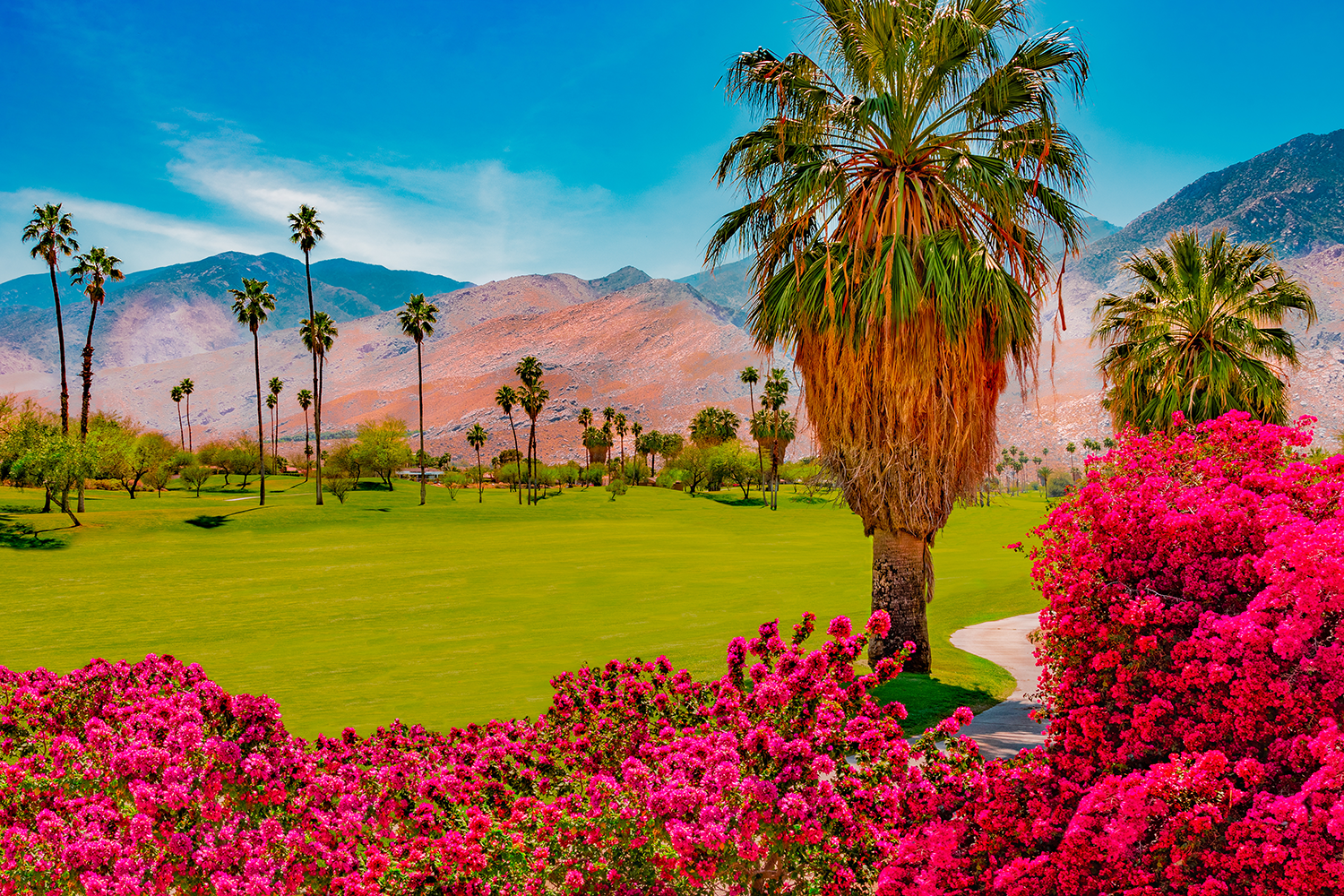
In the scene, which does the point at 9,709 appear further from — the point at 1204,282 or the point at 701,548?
the point at 701,548

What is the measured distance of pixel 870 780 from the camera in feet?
18.3

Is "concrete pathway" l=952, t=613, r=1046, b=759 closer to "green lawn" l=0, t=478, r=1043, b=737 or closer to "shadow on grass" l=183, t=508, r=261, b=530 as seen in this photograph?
"green lawn" l=0, t=478, r=1043, b=737

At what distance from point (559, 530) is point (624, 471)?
71472mm

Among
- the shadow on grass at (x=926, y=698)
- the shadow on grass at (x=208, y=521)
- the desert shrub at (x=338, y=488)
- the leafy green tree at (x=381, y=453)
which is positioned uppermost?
the leafy green tree at (x=381, y=453)

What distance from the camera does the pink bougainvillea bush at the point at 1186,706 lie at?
13.8 ft

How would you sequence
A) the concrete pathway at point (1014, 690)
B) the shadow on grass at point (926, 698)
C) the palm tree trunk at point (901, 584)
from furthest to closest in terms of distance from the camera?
1. the palm tree trunk at point (901, 584)
2. the shadow on grass at point (926, 698)
3. the concrete pathway at point (1014, 690)

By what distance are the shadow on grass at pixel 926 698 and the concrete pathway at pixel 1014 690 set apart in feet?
1.38

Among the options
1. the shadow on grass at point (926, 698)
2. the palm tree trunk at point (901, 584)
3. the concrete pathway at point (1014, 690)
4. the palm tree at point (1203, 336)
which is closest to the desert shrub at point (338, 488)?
the concrete pathway at point (1014, 690)

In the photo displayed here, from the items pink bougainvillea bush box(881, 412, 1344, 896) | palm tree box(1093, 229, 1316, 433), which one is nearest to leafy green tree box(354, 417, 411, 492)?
palm tree box(1093, 229, 1316, 433)

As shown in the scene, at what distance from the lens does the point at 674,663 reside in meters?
17.0

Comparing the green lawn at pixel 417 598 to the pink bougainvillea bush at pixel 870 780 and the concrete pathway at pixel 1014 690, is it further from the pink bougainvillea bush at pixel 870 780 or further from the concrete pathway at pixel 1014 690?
the pink bougainvillea bush at pixel 870 780

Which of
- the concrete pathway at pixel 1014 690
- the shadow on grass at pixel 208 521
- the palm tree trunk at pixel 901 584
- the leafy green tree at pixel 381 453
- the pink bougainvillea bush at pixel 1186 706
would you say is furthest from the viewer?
the leafy green tree at pixel 381 453

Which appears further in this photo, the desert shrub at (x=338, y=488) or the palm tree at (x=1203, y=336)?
the desert shrub at (x=338, y=488)

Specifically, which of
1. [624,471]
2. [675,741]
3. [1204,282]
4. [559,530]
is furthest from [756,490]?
[675,741]
